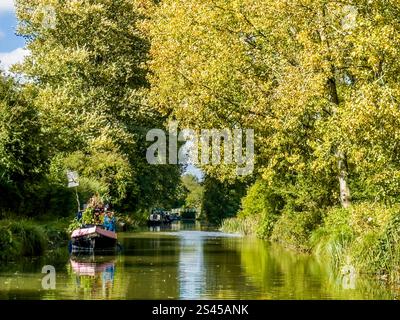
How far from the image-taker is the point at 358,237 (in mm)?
23500

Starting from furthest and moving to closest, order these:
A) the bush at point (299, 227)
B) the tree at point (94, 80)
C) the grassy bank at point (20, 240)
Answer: the tree at point (94, 80) → the bush at point (299, 227) → the grassy bank at point (20, 240)

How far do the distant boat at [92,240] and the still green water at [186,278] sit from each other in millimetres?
1424

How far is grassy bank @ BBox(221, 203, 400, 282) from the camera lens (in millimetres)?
21516

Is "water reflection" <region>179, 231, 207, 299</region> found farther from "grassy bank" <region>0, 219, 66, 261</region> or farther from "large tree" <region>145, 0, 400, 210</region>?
"grassy bank" <region>0, 219, 66, 261</region>

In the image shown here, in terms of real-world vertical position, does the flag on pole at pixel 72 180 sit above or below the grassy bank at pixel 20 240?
above

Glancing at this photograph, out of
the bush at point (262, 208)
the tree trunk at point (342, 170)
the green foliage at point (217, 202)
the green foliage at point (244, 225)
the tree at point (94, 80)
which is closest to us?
the tree trunk at point (342, 170)

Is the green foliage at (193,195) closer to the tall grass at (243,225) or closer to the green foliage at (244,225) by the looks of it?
the tall grass at (243,225)

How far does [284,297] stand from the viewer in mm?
18609

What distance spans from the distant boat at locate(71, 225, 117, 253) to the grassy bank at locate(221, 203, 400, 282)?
324 inches

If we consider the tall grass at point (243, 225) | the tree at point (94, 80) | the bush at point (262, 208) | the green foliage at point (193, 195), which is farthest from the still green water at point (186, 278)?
the green foliage at point (193, 195)

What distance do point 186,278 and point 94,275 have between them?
2782 millimetres

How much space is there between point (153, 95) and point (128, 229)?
2066 centimetres

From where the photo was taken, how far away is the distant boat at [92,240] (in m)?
33.8

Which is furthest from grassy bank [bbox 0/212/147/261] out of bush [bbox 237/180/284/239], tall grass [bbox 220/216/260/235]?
tall grass [bbox 220/216/260/235]
